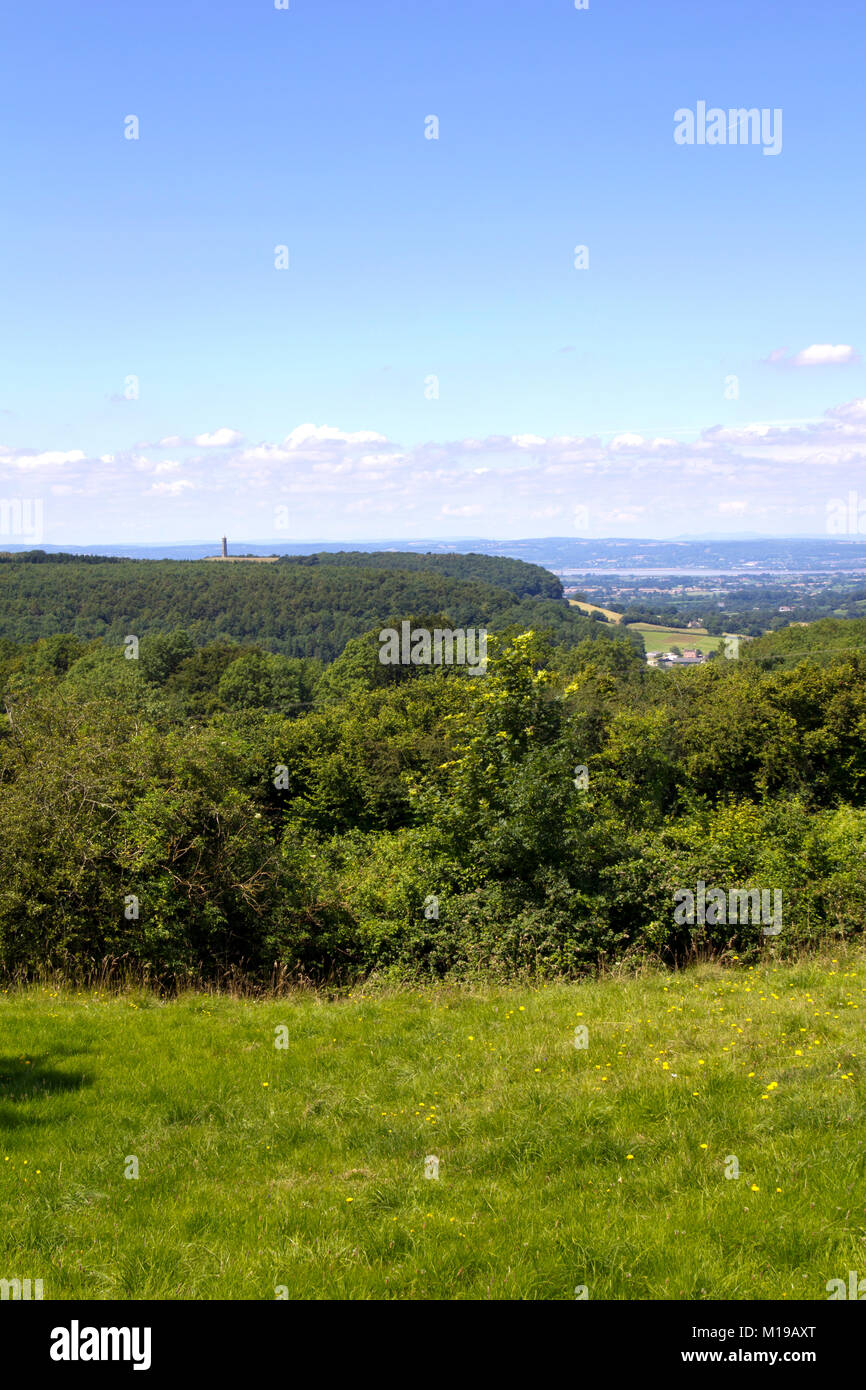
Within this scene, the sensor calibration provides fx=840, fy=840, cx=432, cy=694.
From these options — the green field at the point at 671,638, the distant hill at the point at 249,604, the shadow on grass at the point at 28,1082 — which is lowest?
the shadow on grass at the point at 28,1082

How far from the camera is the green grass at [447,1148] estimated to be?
4.70 meters

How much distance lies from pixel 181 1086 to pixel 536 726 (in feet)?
33.6

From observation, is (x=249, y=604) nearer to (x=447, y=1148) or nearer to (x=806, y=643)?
(x=806, y=643)

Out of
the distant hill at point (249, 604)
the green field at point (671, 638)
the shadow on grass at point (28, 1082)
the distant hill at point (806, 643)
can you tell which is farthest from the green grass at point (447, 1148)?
the green field at point (671, 638)

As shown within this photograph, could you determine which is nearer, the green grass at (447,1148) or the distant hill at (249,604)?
the green grass at (447,1148)

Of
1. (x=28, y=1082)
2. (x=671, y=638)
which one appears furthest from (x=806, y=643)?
(x=28, y=1082)

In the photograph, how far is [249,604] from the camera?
151375mm

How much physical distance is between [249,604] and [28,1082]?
147969 millimetres

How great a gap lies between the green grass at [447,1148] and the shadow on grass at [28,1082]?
0.03 meters

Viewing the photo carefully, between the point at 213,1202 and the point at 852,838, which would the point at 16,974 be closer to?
the point at 213,1202

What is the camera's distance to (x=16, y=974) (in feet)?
40.3

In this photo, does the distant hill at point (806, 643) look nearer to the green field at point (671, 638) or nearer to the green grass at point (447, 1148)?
the green field at point (671, 638)

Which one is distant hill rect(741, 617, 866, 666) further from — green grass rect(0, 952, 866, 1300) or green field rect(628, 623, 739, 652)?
green grass rect(0, 952, 866, 1300)

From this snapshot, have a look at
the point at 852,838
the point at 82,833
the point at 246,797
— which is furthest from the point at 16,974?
the point at 852,838
